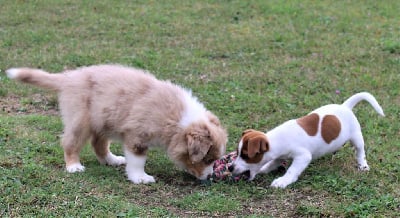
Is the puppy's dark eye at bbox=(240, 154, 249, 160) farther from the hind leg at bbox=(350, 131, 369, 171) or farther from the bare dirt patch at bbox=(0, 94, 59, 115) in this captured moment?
the bare dirt patch at bbox=(0, 94, 59, 115)

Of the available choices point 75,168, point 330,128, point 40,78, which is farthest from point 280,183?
point 40,78

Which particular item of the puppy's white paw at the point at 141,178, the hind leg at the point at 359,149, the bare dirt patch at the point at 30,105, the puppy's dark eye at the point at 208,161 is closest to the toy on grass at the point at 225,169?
the puppy's dark eye at the point at 208,161

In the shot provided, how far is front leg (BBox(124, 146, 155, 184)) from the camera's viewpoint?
6.32 m

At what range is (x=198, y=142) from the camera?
612cm

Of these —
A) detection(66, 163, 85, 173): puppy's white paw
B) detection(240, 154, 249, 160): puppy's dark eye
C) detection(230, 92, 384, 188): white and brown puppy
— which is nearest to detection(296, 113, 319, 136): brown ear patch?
detection(230, 92, 384, 188): white and brown puppy

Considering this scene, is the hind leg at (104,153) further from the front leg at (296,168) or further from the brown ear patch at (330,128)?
the brown ear patch at (330,128)

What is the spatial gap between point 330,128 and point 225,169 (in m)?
1.18

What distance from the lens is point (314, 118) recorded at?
6.48 meters

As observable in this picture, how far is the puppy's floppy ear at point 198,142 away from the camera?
6.12m

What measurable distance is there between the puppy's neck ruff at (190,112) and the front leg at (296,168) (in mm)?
1013

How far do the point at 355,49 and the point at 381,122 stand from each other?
12.5 feet

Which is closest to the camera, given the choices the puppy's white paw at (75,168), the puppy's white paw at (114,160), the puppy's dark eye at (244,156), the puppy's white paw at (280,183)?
the puppy's white paw at (280,183)

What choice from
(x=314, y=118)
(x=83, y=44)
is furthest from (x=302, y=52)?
(x=314, y=118)

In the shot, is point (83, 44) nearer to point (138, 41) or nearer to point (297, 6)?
point (138, 41)
